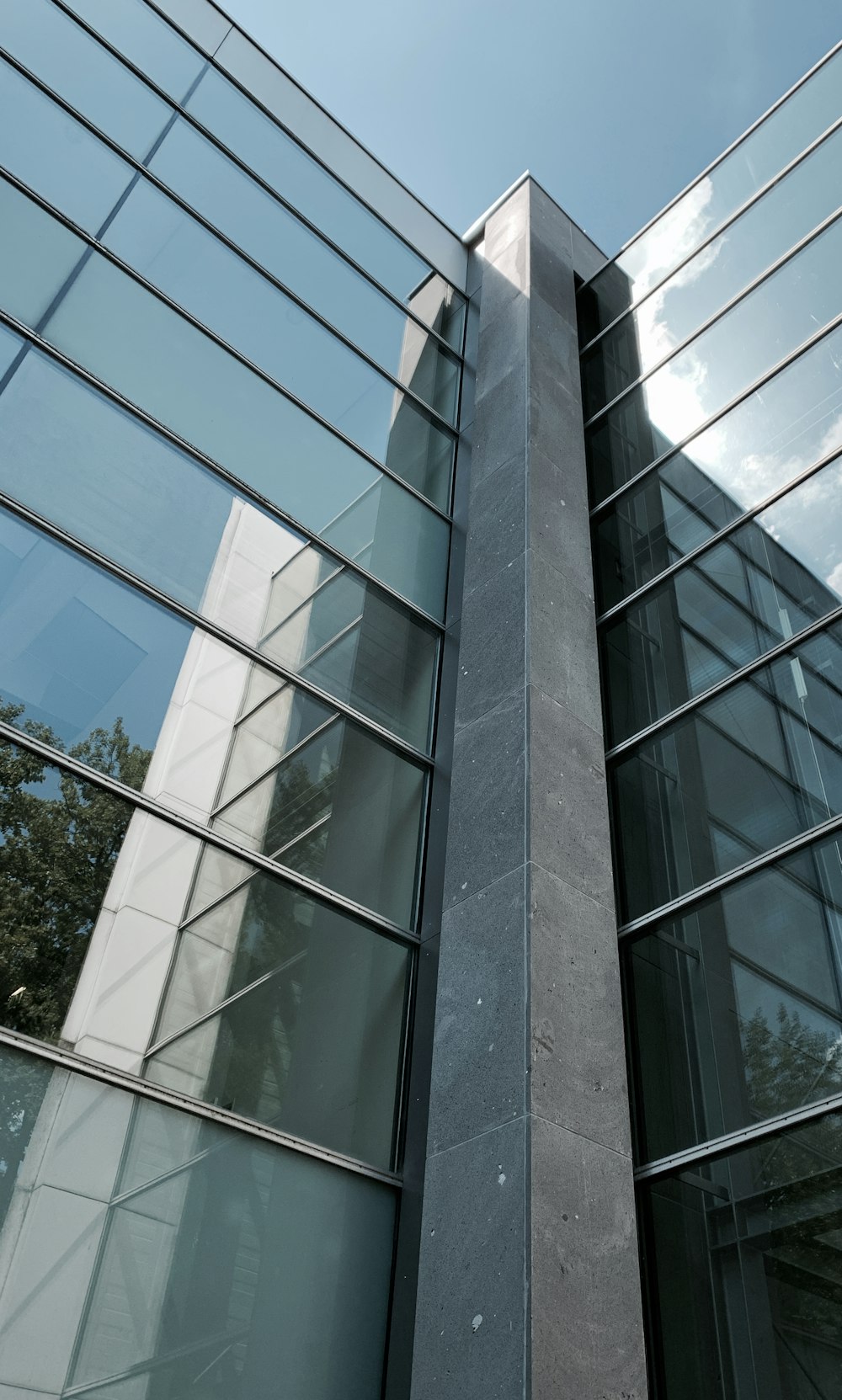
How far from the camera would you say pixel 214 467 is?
36.1 feet

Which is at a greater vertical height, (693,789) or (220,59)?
(220,59)

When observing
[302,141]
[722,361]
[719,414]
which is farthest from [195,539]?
[302,141]

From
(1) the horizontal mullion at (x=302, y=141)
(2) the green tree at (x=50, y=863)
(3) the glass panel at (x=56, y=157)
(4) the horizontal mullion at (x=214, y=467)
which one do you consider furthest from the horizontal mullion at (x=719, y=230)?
(2) the green tree at (x=50, y=863)

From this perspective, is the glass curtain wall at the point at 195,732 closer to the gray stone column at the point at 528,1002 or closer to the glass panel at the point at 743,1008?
the gray stone column at the point at 528,1002

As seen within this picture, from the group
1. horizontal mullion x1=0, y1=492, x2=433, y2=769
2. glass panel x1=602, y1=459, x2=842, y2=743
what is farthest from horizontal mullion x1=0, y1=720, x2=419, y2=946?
glass panel x1=602, y1=459, x2=842, y2=743

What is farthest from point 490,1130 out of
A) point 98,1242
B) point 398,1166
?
point 98,1242

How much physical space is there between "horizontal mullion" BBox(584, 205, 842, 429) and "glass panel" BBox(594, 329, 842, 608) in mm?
1655

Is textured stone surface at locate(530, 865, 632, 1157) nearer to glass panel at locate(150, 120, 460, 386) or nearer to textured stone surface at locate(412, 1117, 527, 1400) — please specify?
textured stone surface at locate(412, 1117, 527, 1400)

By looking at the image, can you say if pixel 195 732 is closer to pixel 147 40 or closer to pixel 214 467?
pixel 214 467

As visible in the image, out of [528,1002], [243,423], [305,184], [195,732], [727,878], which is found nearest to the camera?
[528,1002]

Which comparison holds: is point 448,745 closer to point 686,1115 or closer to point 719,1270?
point 686,1115

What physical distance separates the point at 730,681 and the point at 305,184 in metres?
8.88

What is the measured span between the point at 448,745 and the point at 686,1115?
4.20 metres

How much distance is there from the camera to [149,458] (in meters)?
10.5
